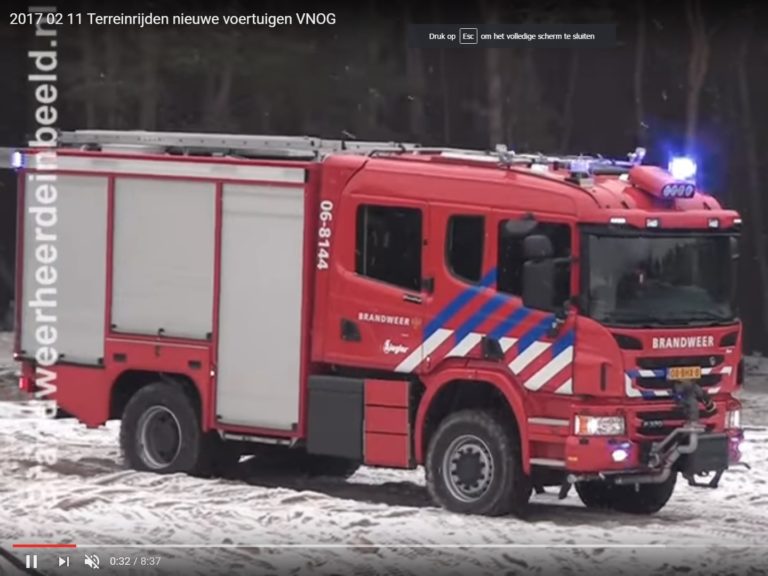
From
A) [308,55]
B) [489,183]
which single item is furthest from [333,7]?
[489,183]

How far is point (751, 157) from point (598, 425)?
8.27 meters

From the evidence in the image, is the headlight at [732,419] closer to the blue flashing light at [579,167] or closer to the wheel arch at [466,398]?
the wheel arch at [466,398]

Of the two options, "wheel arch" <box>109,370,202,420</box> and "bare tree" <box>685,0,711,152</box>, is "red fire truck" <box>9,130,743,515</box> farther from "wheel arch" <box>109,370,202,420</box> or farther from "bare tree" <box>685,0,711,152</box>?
"bare tree" <box>685,0,711,152</box>

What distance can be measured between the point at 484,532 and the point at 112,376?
3958 mm

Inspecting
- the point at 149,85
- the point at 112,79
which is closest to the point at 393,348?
the point at 149,85

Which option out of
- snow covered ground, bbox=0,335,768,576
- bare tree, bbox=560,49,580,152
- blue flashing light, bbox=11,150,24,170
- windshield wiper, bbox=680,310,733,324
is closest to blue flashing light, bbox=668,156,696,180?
windshield wiper, bbox=680,310,733,324

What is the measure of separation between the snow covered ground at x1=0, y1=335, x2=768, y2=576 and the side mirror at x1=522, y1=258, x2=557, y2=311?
146 centimetres

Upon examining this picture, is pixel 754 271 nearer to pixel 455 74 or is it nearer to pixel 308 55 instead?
pixel 455 74

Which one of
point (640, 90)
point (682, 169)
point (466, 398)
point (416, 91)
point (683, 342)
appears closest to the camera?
point (683, 342)

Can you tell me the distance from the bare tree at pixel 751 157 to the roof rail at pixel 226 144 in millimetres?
6211

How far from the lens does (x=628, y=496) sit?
16766 millimetres

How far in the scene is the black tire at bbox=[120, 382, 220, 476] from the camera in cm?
1745

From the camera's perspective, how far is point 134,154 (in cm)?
1773

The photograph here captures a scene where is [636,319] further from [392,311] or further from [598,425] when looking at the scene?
[392,311]
